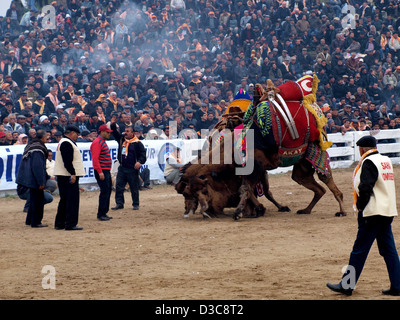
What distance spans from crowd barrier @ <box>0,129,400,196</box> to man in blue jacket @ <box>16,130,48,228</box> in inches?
151

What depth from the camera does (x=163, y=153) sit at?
18234mm

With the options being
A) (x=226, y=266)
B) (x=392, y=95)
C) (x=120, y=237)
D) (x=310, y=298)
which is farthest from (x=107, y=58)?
(x=310, y=298)

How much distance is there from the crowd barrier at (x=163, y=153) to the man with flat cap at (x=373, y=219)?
25.9 ft

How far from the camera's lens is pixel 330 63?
26.7 meters

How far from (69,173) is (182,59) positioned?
1529 cm

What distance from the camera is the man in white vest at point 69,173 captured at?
11234 millimetres

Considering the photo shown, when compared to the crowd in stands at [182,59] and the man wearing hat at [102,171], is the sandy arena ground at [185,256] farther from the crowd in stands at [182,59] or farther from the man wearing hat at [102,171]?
the crowd in stands at [182,59]

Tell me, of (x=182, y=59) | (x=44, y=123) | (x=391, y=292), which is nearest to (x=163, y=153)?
(x=44, y=123)

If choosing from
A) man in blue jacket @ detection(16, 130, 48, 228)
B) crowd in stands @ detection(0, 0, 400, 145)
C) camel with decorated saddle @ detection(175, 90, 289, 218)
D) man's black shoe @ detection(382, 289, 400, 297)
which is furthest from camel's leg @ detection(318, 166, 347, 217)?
crowd in stands @ detection(0, 0, 400, 145)

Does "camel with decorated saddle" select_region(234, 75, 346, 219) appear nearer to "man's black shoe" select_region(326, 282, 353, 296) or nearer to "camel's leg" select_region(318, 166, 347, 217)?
"camel's leg" select_region(318, 166, 347, 217)

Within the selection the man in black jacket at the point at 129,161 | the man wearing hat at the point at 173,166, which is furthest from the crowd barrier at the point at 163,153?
the man in black jacket at the point at 129,161

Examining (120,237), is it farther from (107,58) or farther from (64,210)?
(107,58)

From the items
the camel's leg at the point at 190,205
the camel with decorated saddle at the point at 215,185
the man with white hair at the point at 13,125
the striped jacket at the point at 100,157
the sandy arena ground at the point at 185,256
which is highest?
the man with white hair at the point at 13,125

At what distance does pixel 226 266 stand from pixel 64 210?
4.46 meters
